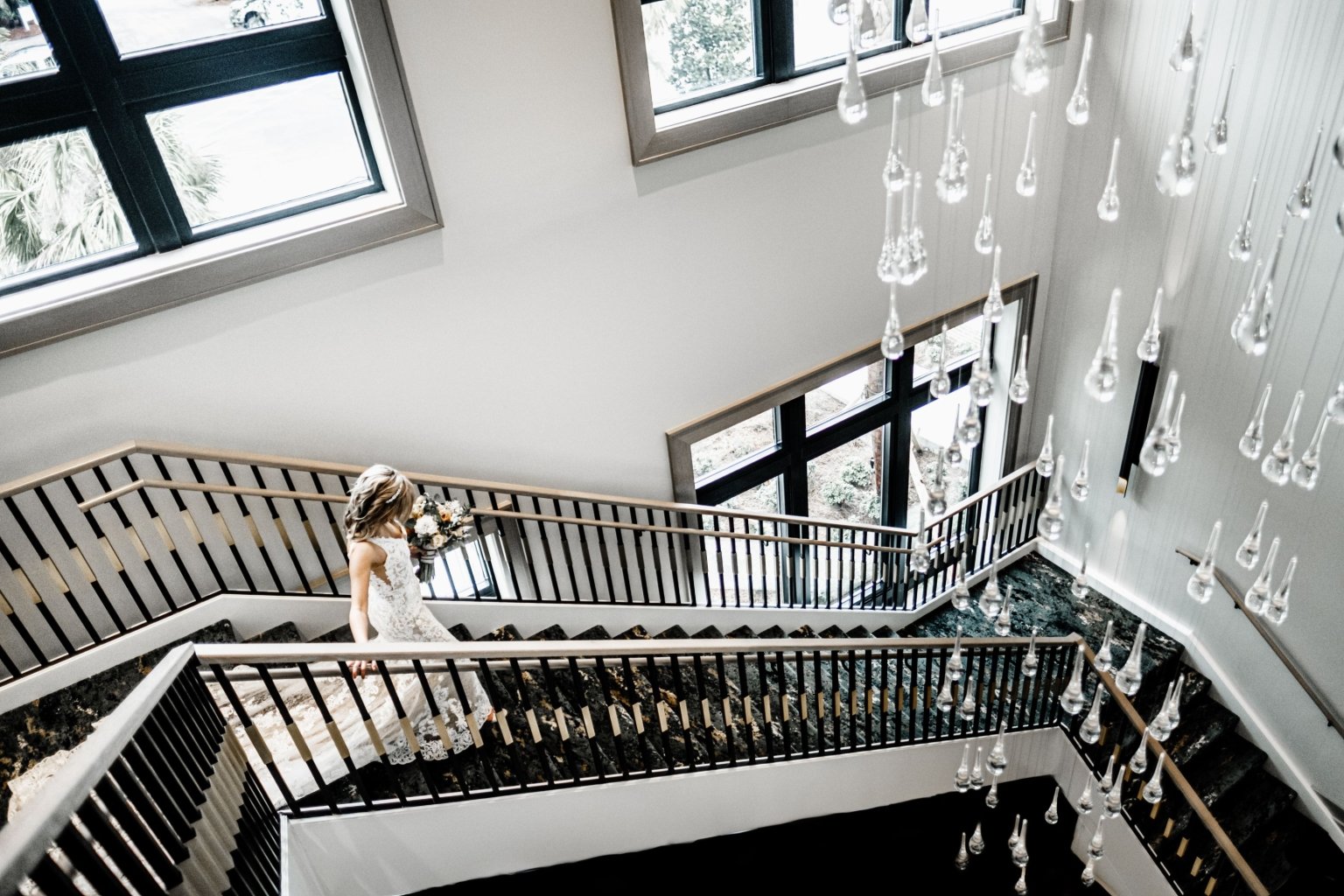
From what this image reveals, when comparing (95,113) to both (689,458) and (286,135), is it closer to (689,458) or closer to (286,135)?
(286,135)

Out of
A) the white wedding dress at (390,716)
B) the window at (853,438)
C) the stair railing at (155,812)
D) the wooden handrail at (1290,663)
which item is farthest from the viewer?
the window at (853,438)

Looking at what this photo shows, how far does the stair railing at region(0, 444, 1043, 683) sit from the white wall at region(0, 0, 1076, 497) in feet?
0.61

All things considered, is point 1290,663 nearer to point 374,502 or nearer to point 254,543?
point 374,502

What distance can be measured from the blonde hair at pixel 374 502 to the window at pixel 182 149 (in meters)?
1.16

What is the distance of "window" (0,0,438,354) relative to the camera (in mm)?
3383

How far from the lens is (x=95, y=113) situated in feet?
11.3

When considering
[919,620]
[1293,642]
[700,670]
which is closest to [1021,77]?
[700,670]

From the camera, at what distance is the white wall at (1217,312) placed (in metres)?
4.87

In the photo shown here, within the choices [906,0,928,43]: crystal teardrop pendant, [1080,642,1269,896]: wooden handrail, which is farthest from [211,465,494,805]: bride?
[1080,642,1269,896]: wooden handrail

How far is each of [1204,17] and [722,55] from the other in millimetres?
2862

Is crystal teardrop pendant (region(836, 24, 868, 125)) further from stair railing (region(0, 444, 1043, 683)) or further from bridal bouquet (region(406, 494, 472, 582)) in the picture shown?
bridal bouquet (region(406, 494, 472, 582))

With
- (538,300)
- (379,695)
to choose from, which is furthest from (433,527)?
(538,300)

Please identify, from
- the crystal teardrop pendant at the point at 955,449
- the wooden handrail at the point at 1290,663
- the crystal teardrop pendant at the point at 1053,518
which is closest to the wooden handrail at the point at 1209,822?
the wooden handrail at the point at 1290,663

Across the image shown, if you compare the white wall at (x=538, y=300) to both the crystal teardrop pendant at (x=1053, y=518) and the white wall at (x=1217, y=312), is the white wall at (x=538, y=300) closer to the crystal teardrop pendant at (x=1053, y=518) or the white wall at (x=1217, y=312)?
the white wall at (x=1217, y=312)
